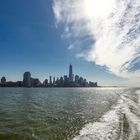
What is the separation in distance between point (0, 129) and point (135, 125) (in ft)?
37.5

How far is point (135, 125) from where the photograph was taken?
17.0m

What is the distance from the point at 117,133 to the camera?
1488cm

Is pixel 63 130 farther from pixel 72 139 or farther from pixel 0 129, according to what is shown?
pixel 0 129

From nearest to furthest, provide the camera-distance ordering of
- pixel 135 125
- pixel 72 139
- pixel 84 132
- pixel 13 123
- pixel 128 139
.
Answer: pixel 128 139 → pixel 72 139 → pixel 84 132 → pixel 135 125 → pixel 13 123

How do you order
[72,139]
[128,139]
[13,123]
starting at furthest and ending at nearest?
1. [13,123]
2. [72,139]
3. [128,139]

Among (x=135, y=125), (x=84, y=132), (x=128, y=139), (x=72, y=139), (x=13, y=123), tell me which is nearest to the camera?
(x=128, y=139)

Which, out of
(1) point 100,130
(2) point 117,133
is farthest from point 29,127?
(2) point 117,133

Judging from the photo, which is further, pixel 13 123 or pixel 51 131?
pixel 13 123

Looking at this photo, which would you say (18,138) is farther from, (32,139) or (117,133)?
(117,133)

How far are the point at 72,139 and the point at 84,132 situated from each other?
6.90ft

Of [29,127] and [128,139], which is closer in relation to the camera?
[128,139]

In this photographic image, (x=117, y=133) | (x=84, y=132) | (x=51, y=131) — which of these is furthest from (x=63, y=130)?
(x=117, y=133)

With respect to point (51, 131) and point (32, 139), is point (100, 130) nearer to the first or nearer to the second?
point (51, 131)

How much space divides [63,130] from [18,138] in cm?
404
